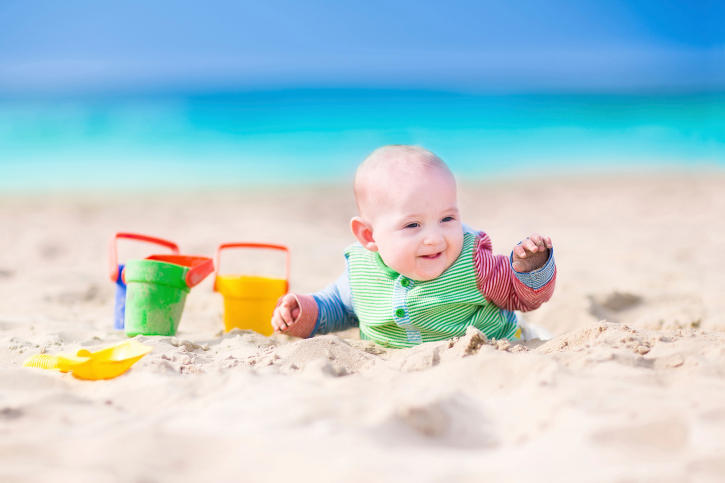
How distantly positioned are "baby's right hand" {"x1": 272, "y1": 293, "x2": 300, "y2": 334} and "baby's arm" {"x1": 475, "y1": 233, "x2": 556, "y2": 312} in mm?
782

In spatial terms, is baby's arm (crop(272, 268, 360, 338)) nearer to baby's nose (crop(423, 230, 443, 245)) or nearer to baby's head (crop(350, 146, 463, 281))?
baby's head (crop(350, 146, 463, 281))

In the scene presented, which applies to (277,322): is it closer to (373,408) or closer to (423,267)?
(423,267)

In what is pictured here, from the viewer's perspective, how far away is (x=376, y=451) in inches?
48.6

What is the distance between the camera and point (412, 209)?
229 centimetres

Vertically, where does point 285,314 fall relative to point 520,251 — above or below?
below

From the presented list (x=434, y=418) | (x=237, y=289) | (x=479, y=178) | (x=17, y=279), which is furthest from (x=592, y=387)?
(x=479, y=178)

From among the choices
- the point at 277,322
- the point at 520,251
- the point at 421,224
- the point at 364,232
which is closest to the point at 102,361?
the point at 277,322

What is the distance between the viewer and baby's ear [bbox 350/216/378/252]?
97.5 inches

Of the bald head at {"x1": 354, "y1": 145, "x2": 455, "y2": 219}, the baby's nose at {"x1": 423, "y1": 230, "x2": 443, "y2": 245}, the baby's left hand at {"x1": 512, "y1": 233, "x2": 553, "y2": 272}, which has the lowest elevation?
the baby's left hand at {"x1": 512, "y1": 233, "x2": 553, "y2": 272}

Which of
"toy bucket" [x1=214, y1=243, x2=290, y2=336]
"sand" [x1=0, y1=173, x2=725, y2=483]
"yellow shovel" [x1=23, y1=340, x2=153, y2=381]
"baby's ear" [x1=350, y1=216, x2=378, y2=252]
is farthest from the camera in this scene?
"toy bucket" [x1=214, y1=243, x2=290, y2=336]

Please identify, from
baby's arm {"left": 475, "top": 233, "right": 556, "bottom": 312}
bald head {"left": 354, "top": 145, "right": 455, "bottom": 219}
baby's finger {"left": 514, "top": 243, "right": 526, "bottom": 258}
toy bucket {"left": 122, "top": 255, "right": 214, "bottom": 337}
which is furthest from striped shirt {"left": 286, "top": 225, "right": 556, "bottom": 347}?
toy bucket {"left": 122, "top": 255, "right": 214, "bottom": 337}

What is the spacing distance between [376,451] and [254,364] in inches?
33.9

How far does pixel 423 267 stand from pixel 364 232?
296mm

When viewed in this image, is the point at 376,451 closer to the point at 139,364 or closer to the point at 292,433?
the point at 292,433
